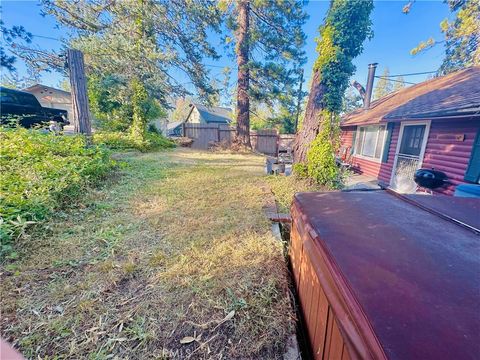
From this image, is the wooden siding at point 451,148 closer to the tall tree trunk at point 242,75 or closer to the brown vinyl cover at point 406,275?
the brown vinyl cover at point 406,275

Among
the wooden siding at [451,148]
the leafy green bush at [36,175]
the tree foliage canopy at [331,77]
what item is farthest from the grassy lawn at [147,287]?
the wooden siding at [451,148]

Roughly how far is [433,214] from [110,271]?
2.59 m

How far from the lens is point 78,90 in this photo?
4.94 meters

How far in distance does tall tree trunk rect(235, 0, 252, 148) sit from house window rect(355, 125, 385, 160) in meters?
5.06

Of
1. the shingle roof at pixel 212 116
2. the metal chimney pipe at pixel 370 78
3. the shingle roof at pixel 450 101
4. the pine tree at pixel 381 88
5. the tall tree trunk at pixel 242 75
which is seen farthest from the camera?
the pine tree at pixel 381 88

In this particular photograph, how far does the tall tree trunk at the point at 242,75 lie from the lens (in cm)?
961

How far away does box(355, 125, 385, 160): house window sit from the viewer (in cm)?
770

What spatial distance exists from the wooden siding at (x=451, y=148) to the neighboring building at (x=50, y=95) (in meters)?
26.8

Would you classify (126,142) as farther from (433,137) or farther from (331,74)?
(433,137)

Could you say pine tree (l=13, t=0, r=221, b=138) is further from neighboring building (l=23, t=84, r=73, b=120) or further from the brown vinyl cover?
neighboring building (l=23, t=84, r=73, b=120)

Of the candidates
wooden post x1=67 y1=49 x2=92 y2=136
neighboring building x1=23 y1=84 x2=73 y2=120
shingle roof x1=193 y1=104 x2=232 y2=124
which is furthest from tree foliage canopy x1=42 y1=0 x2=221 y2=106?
neighboring building x1=23 y1=84 x2=73 y2=120

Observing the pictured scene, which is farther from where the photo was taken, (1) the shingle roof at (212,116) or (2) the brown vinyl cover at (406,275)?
(1) the shingle roof at (212,116)

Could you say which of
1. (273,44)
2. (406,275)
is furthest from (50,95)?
(406,275)

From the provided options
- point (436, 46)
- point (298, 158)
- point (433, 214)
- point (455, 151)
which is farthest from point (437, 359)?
point (436, 46)
